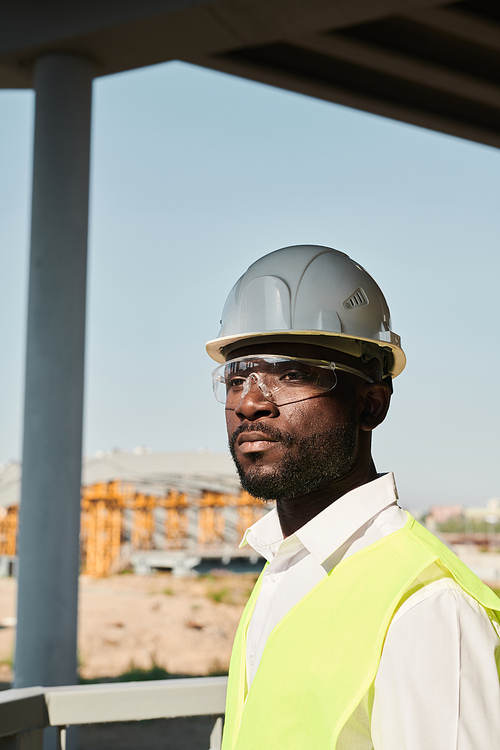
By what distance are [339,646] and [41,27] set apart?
19.7 ft

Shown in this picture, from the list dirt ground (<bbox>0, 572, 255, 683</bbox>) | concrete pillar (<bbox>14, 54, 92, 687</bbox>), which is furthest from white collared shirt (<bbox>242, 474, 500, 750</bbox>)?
dirt ground (<bbox>0, 572, 255, 683</bbox>)

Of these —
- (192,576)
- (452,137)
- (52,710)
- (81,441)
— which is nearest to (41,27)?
(81,441)

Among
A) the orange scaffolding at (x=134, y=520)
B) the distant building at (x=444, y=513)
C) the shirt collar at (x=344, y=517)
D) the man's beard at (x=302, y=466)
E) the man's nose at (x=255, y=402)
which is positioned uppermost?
the man's nose at (x=255, y=402)

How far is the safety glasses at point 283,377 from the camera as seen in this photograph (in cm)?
201

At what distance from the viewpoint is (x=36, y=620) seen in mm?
5340

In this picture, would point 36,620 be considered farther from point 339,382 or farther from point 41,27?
point 41,27

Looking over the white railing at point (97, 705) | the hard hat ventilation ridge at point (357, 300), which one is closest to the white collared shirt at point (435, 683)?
the hard hat ventilation ridge at point (357, 300)

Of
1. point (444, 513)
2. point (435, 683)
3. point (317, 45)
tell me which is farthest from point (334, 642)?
point (444, 513)

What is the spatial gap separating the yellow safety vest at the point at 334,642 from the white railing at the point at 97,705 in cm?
131

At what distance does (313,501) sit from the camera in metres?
2.00

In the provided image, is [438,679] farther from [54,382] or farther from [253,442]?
[54,382]

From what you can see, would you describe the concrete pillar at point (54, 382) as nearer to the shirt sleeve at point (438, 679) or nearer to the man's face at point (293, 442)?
the man's face at point (293, 442)

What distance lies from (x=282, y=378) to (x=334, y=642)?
0.81 metres

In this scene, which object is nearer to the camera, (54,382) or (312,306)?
(312,306)
